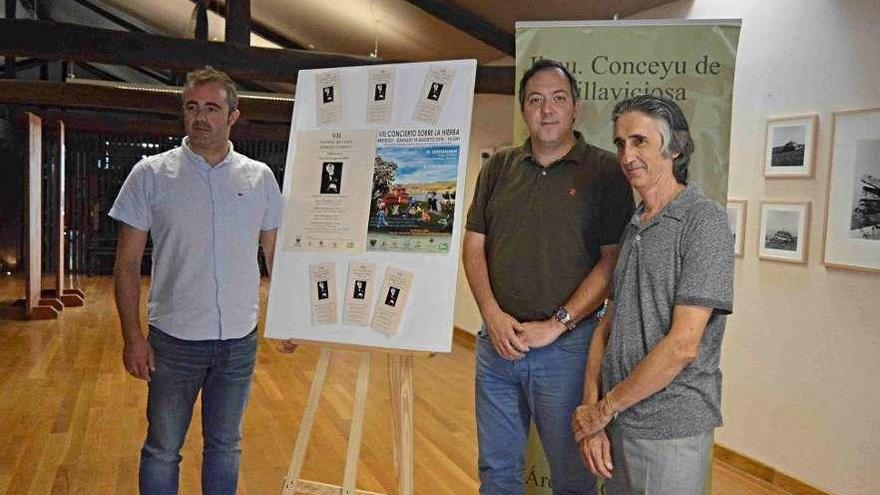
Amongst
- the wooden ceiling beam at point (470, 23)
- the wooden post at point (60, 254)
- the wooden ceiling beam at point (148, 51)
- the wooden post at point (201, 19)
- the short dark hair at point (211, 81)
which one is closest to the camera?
the short dark hair at point (211, 81)

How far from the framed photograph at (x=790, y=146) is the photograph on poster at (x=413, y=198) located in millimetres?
2035

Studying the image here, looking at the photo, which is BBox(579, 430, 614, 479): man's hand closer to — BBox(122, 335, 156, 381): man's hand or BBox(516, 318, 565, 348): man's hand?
BBox(516, 318, 565, 348): man's hand

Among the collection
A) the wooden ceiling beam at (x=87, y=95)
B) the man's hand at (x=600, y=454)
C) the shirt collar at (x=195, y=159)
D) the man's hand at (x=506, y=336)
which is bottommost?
the man's hand at (x=600, y=454)

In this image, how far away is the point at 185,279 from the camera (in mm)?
2209

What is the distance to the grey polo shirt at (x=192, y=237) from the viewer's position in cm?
220

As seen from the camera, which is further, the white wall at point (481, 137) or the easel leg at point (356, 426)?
the white wall at point (481, 137)

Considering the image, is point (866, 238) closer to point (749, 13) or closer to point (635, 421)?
point (749, 13)

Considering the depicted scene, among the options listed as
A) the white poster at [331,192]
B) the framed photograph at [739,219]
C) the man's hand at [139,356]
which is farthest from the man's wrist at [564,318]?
the framed photograph at [739,219]

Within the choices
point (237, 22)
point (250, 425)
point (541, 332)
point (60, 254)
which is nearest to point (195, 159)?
point (541, 332)

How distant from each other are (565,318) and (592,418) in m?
0.33

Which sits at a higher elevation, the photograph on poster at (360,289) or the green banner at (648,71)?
the green banner at (648,71)

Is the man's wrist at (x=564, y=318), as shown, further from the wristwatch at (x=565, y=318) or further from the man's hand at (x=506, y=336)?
the man's hand at (x=506, y=336)

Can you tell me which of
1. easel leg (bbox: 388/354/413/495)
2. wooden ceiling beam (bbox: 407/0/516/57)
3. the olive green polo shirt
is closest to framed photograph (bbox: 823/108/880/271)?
the olive green polo shirt

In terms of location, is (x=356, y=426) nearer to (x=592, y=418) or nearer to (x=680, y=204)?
(x=592, y=418)
